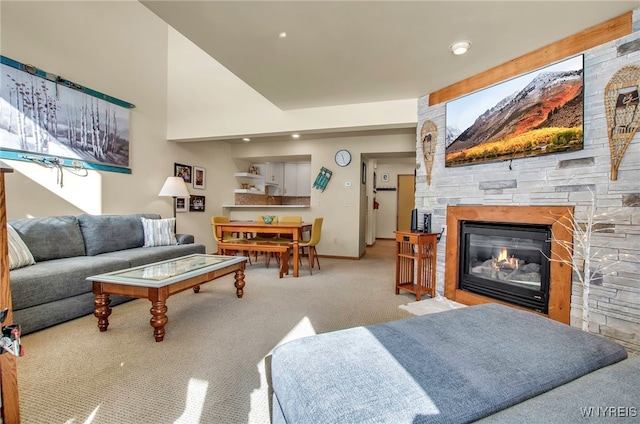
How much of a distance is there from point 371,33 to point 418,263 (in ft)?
7.45

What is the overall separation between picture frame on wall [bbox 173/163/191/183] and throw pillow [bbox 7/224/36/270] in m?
2.49

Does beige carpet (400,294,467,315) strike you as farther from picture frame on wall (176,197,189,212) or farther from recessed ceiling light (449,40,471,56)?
picture frame on wall (176,197,189,212)

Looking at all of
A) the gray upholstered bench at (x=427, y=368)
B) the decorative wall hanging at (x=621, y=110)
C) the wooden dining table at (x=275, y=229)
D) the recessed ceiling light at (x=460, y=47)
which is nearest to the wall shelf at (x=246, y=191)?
the wooden dining table at (x=275, y=229)

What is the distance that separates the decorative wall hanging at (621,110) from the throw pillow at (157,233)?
462 cm

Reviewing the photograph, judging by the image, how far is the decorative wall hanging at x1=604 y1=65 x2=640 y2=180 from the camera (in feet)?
5.95

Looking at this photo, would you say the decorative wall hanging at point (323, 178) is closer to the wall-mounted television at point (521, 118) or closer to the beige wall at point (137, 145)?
the beige wall at point (137, 145)

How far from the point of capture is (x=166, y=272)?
7.62ft

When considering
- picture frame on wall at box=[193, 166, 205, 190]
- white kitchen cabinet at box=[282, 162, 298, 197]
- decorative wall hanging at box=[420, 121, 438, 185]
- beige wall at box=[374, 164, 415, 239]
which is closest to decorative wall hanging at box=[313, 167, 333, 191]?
white kitchen cabinet at box=[282, 162, 298, 197]

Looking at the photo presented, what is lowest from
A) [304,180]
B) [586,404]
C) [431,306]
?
[431,306]

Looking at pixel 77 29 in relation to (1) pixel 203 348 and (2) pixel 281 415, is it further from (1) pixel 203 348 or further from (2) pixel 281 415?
(2) pixel 281 415

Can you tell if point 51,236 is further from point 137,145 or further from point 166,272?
point 137,145

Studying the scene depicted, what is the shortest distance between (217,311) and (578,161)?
128 inches

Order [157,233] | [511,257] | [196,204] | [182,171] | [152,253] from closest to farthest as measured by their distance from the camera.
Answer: [511,257]
[152,253]
[157,233]
[182,171]
[196,204]

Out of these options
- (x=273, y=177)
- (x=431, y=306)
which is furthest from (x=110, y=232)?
(x=273, y=177)
